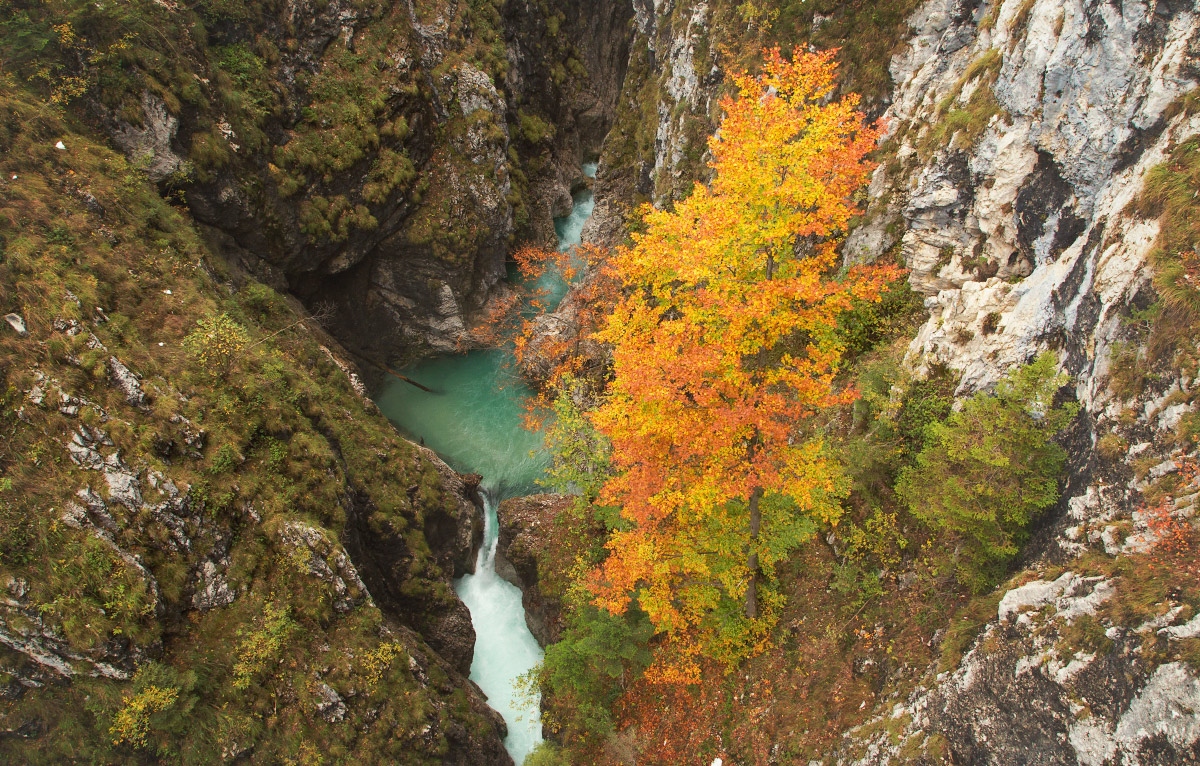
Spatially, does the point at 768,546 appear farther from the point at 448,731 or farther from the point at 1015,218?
the point at 448,731

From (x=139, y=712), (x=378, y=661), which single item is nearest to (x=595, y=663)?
(x=378, y=661)

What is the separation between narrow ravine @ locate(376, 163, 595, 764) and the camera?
2053cm

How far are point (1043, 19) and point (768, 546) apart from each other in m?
11.3

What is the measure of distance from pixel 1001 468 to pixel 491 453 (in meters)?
21.3

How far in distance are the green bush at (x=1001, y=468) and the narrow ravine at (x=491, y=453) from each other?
1341 centimetres

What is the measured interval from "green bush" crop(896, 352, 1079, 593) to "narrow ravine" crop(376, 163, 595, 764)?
13.4 m

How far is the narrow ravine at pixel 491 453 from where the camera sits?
20.5 m

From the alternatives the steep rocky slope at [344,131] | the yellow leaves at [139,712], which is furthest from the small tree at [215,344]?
the yellow leaves at [139,712]

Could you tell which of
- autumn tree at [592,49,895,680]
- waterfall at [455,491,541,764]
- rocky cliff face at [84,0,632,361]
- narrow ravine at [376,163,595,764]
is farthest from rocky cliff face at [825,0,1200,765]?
rocky cliff face at [84,0,632,361]

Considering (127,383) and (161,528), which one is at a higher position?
(127,383)

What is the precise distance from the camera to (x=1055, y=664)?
25.8 ft

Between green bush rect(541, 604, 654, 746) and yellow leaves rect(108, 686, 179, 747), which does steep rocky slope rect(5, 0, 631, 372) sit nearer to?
yellow leaves rect(108, 686, 179, 747)

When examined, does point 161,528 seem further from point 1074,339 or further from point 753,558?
point 1074,339

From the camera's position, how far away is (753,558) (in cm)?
1333
